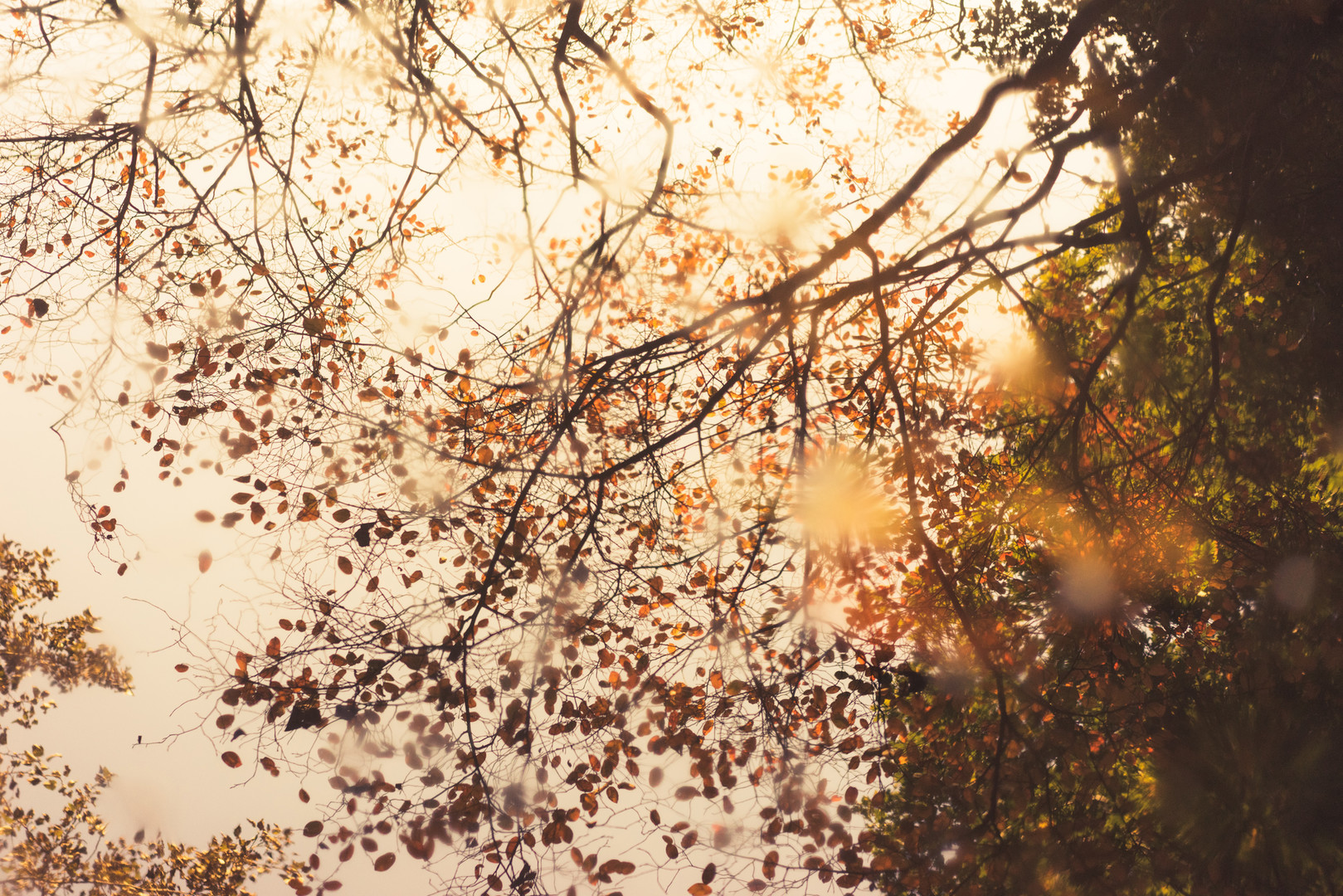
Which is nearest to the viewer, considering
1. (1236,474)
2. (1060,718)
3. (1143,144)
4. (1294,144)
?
(1060,718)

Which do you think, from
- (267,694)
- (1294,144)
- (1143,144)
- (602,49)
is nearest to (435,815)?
(267,694)

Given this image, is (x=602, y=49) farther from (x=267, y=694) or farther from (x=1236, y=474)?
(x=1236, y=474)

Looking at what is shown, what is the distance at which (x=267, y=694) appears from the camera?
19.3 feet

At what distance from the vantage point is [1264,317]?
8703mm

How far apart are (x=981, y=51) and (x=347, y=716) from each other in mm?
10186

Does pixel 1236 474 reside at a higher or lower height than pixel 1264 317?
lower

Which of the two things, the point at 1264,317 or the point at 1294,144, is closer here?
the point at 1294,144

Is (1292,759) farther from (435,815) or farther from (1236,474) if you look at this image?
(435,815)

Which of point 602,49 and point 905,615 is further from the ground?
point 602,49

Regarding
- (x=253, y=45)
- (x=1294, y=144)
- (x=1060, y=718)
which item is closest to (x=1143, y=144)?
(x=1294, y=144)

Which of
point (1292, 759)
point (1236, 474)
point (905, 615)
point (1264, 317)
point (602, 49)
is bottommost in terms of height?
point (1292, 759)

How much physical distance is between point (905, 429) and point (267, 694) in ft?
17.7

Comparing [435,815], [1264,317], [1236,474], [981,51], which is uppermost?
[981,51]

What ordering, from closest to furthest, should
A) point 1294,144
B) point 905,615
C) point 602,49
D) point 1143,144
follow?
point 602,49 < point 1294,144 < point 905,615 < point 1143,144
